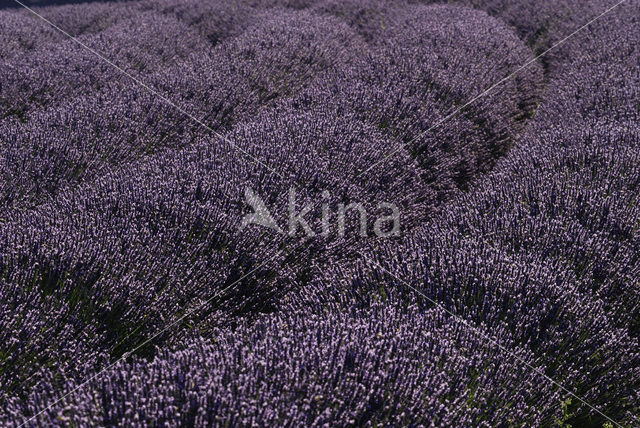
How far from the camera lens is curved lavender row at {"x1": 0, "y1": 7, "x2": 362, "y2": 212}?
3.56 meters

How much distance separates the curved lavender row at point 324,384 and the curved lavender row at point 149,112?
1.99 m

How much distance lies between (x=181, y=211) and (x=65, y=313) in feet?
2.70

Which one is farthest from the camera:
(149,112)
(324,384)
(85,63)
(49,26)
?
(49,26)

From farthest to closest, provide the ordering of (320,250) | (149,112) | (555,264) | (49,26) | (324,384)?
1. (49,26)
2. (149,112)
3. (320,250)
4. (555,264)
5. (324,384)

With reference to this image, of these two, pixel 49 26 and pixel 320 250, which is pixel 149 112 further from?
pixel 49 26

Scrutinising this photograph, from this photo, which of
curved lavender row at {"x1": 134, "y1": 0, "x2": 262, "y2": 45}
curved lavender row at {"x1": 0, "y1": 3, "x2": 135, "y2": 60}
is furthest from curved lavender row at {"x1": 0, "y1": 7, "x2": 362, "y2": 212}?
curved lavender row at {"x1": 0, "y1": 3, "x2": 135, "y2": 60}

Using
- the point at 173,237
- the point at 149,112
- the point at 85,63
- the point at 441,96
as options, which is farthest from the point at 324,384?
the point at 85,63

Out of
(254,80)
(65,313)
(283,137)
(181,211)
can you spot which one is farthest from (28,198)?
(254,80)

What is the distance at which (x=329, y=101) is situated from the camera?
4461 millimetres

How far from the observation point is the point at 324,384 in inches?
71.4

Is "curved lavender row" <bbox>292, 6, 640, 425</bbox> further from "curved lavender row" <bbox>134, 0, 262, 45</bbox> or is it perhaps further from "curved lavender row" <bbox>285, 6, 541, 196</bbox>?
"curved lavender row" <bbox>134, 0, 262, 45</bbox>

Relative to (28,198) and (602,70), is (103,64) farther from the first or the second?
(602,70)

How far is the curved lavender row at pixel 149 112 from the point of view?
356 cm

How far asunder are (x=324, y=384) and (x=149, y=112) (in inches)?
129
